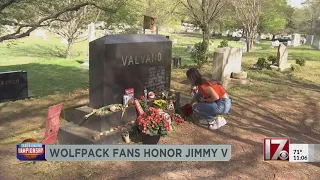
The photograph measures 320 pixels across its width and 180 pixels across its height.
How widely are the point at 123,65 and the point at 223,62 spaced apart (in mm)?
5041

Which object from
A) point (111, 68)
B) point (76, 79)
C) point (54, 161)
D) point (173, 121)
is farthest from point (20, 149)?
point (76, 79)

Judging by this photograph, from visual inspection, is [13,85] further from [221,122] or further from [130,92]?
[221,122]

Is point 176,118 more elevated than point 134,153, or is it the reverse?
point 176,118

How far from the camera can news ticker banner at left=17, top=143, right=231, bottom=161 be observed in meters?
4.41

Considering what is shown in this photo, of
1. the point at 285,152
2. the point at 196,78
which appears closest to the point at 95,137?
the point at 196,78

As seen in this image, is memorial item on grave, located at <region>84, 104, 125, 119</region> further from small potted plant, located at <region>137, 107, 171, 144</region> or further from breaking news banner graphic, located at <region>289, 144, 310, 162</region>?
breaking news banner graphic, located at <region>289, 144, 310, 162</region>

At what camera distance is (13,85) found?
9.47 metres

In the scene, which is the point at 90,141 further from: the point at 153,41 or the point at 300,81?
the point at 300,81

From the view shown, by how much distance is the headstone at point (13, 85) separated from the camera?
9.30 metres

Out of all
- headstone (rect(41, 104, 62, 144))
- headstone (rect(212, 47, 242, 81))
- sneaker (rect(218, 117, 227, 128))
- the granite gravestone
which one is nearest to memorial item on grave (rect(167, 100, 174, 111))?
the granite gravestone

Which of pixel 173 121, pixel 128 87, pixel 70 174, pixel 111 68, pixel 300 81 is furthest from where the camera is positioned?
pixel 300 81

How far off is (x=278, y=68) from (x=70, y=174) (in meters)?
11.4

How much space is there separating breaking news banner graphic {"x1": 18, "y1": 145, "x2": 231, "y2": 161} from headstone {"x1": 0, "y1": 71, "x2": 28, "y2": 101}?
5759 mm

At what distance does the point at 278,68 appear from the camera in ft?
43.2
